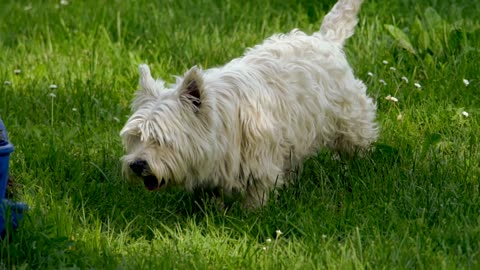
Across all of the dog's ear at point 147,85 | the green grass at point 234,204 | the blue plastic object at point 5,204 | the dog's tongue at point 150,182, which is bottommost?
the green grass at point 234,204

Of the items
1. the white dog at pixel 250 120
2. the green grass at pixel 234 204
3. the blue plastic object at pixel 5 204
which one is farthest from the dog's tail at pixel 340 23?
the blue plastic object at pixel 5 204

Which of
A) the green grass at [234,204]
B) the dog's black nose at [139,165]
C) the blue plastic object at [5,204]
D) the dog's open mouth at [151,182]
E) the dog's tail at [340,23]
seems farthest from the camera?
the dog's tail at [340,23]

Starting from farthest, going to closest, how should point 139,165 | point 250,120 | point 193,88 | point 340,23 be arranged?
point 340,23 < point 250,120 < point 193,88 < point 139,165

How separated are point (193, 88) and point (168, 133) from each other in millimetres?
283

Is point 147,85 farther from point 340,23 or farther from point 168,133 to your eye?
point 340,23

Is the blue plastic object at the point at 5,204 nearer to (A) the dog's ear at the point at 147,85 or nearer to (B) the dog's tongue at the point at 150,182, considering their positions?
(B) the dog's tongue at the point at 150,182

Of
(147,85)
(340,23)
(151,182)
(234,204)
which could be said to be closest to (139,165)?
(151,182)

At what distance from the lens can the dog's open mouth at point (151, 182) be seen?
5.38m

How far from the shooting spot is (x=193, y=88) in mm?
5418

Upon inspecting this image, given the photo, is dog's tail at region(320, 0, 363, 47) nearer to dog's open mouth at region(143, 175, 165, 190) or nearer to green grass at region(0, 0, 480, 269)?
green grass at region(0, 0, 480, 269)

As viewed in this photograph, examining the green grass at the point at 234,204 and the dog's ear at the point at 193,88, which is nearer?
the green grass at the point at 234,204

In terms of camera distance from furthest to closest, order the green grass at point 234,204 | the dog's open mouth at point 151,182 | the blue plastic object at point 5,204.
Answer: the dog's open mouth at point 151,182 → the green grass at point 234,204 → the blue plastic object at point 5,204

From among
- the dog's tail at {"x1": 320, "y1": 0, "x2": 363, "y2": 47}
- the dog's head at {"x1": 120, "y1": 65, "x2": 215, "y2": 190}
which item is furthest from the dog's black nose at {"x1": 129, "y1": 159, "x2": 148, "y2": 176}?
the dog's tail at {"x1": 320, "y1": 0, "x2": 363, "y2": 47}

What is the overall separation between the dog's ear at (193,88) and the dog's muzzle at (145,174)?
1.37 ft
